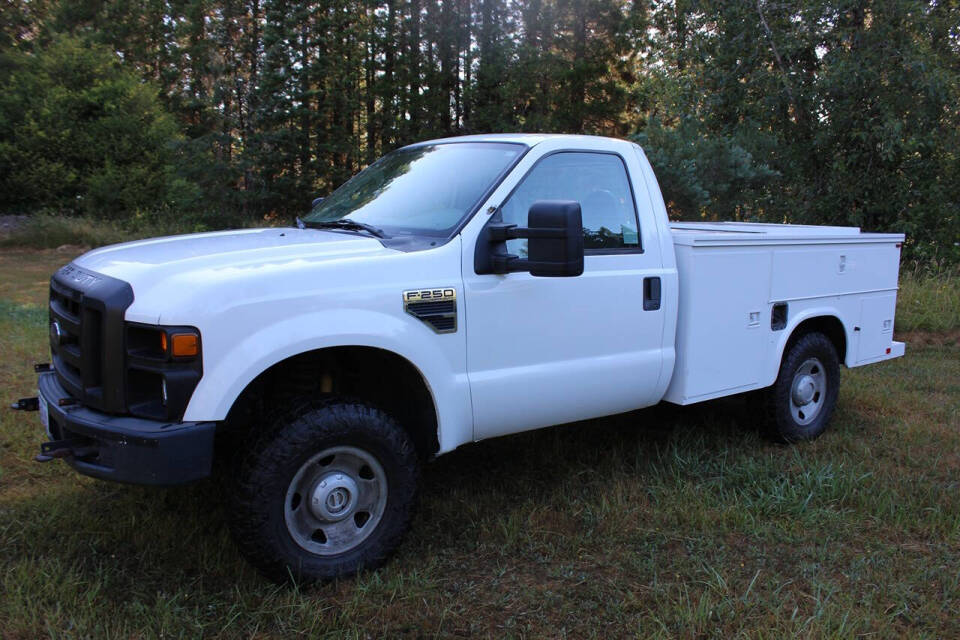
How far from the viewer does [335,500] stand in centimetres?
337

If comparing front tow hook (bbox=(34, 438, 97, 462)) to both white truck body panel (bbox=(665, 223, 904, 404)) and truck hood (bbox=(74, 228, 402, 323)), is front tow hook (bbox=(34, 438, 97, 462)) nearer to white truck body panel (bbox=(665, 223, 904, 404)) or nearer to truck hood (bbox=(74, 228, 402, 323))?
truck hood (bbox=(74, 228, 402, 323))

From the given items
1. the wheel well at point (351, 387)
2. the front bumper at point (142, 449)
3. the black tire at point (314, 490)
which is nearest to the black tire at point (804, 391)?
the wheel well at point (351, 387)

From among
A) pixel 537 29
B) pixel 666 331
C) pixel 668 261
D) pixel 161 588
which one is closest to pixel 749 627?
pixel 666 331

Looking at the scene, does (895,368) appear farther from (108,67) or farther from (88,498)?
(108,67)

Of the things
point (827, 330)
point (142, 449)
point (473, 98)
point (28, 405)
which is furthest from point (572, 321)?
point (473, 98)

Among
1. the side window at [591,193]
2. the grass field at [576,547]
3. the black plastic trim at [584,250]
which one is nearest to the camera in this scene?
the grass field at [576,547]

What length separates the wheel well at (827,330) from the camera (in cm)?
536

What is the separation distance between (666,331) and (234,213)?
21382mm

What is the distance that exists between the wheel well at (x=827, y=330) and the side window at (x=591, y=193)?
1.71m

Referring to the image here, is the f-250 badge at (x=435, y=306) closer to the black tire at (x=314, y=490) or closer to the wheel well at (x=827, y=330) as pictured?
the black tire at (x=314, y=490)

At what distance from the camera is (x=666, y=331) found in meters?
4.43

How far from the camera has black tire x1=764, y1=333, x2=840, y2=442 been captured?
203 inches

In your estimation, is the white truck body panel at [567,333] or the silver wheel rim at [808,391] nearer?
the white truck body panel at [567,333]

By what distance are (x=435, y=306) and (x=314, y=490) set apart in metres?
0.95
